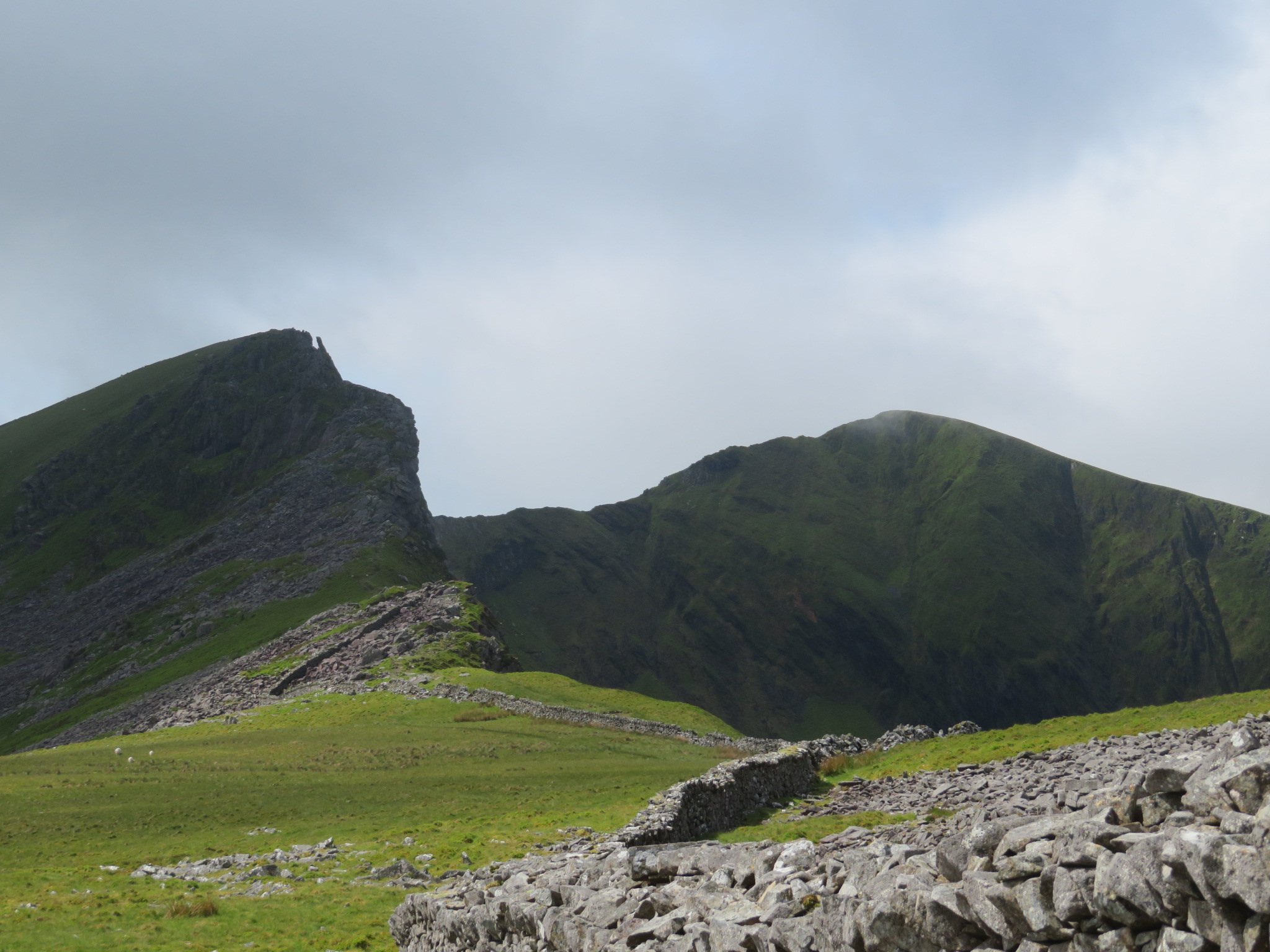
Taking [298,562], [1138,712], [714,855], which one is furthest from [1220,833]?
[298,562]

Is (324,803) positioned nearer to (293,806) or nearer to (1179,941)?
(293,806)

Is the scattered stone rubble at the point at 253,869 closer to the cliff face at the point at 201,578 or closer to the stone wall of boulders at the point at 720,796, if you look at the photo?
the stone wall of boulders at the point at 720,796

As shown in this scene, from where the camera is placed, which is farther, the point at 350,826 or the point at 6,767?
the point at 6,767

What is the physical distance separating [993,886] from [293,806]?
4081 cm

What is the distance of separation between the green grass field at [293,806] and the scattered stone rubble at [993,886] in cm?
1053

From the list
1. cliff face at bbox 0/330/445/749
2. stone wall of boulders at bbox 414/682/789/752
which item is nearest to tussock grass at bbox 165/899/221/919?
stone wall of boulders at bbox 414/682/789/752

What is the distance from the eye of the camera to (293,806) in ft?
135

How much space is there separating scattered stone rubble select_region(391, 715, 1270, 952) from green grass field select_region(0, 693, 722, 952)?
1053cm

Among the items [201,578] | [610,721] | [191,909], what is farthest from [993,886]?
[201,578]

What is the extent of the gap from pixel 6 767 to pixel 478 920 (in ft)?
172

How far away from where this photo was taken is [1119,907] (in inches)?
249

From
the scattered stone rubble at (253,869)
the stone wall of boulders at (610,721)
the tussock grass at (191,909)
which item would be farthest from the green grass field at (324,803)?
the stone wall of boulders at (610,721)

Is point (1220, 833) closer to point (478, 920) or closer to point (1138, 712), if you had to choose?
point (478, 920)

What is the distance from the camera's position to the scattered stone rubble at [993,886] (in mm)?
5969
